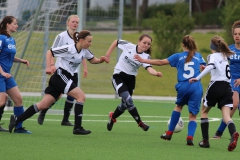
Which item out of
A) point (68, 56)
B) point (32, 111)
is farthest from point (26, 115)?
point (68, 56)

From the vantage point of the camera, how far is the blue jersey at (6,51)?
35.7ft

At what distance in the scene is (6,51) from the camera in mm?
10930

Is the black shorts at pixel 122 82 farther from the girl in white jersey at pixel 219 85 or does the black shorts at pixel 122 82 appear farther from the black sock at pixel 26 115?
the girl in white jersey at pixel 219 85

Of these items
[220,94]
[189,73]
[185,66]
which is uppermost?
[185,66]

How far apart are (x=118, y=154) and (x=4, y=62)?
3.24 m

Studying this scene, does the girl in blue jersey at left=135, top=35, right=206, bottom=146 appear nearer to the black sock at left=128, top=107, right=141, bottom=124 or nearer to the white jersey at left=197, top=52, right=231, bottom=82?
the white jersey at left=197, top=52, right=231, bottom=82

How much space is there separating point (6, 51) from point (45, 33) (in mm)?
5928

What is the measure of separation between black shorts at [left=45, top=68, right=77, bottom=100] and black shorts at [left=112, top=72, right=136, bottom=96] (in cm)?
108

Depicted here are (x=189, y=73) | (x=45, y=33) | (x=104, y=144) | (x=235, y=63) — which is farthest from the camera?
(x=45, y=33)

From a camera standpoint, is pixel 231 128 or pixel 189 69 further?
pixel 189 69

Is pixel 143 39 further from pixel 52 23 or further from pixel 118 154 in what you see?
pixel 52 23

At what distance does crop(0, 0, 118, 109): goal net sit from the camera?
15.9m

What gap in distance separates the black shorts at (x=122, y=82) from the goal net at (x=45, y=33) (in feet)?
10.7

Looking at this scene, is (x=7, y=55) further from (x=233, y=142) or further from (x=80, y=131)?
(x=233, y=142)
